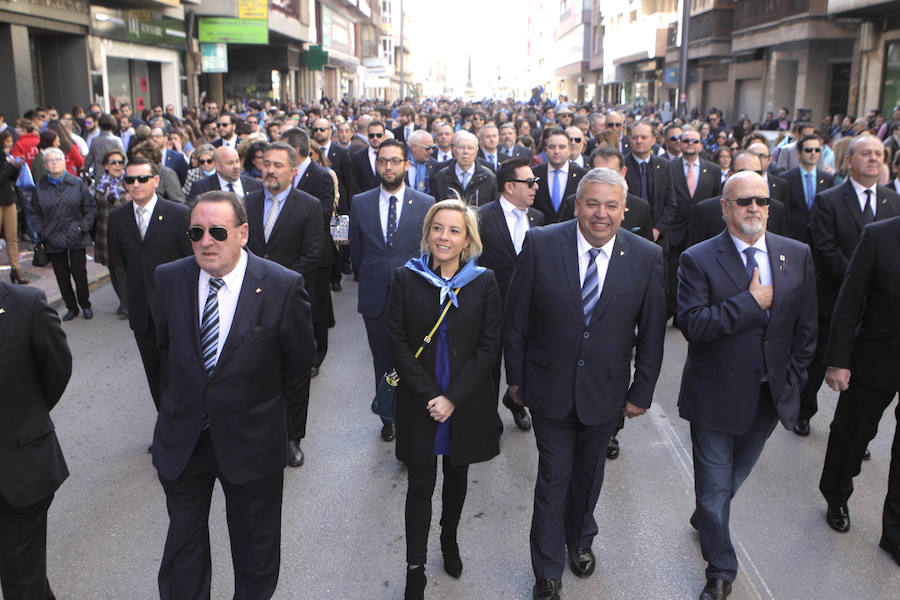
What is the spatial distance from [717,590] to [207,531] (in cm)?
244

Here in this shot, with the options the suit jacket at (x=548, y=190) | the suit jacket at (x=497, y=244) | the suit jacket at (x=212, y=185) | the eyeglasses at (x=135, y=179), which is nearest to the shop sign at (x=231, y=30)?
the suit jacket at (x=212, y=185)

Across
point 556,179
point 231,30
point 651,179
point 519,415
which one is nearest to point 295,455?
point 519,415

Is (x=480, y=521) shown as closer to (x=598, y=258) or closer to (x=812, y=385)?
(x=598, y=258)

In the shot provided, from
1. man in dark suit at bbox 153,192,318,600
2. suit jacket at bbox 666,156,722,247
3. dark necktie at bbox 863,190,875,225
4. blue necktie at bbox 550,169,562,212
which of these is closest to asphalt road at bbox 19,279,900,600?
man in dark suit at bbox 153,192,318,600

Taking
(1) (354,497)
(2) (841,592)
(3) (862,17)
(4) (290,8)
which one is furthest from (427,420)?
(4) (290,8)

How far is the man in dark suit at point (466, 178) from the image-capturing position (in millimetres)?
7914

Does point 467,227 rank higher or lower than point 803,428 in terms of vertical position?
higher

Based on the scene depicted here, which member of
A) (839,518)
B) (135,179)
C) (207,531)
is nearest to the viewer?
(207,531)

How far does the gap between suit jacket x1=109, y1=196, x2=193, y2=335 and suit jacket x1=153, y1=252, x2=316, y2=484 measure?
236 cm

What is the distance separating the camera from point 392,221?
6.32 meters

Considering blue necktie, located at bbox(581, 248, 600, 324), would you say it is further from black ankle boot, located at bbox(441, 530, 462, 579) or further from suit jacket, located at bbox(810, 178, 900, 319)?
suit jacket, located at bbox(810, 178, 900, 319)

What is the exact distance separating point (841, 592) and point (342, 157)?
29.4ft

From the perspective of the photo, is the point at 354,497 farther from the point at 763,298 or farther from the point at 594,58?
the point at 594,58

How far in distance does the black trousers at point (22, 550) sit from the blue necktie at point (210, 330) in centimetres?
84
